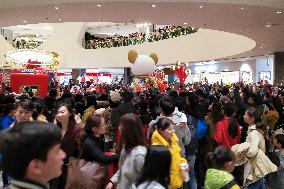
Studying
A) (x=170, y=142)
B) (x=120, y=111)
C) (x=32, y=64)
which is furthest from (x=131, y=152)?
(x=32, y=64)

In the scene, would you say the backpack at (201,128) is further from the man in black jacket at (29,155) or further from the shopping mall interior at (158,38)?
the shopping mall interior at (158,38)

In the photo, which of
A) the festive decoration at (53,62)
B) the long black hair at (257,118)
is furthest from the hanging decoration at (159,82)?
the long black hair at (257,118)

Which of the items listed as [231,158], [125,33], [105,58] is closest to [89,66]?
[105,58]

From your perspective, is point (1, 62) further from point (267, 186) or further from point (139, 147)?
point (139, 147)

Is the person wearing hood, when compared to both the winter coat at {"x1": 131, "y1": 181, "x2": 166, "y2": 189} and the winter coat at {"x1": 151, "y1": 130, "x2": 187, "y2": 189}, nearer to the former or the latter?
the winter coat at {"x1": 151, "y1": 130, "x2": 187, "y2": 189}

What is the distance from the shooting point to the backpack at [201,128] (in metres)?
5.98

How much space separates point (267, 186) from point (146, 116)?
2088mm

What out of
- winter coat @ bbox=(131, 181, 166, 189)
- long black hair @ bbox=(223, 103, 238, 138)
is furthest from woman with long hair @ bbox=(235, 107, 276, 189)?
winter coat @ bbox=(131, 181, 166, 189)

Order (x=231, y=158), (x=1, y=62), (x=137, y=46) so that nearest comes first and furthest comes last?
(x=231, y=158)
(x=1, y=62)
(x=137, y=46)

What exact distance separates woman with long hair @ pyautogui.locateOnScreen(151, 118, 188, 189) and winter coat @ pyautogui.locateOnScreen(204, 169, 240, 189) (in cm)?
63

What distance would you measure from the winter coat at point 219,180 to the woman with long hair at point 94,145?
0.93 meters

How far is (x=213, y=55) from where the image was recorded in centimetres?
2430

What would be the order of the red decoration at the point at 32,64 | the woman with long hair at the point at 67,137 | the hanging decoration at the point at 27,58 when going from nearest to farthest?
the woman with long hair at the point at 67,137 < the red decoration at the point at 32,64 < the hanging decoration at the point at 27,58

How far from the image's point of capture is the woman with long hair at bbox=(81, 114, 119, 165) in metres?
3.67
